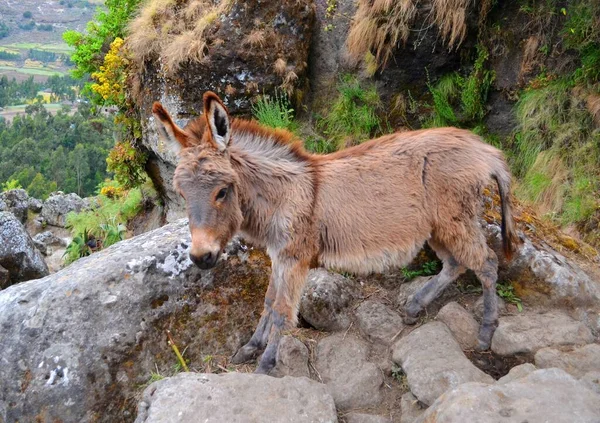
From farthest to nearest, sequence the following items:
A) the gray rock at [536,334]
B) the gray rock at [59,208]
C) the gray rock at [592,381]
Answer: the gray rock at [59,208] → the gray rock at [536,334] → the gray rock at [592,381]

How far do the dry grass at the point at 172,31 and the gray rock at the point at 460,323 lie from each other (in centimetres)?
576

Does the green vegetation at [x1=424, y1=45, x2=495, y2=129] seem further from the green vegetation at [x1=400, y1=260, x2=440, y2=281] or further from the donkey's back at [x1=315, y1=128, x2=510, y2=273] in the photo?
the donkey's back at [x1=315, y1=128, x2=510, y2=273]

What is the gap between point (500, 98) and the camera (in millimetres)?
8016

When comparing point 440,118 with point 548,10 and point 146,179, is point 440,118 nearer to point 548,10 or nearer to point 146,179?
point 548,10

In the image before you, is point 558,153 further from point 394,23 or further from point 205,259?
point 205,259

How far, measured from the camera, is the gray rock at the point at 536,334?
164 inches

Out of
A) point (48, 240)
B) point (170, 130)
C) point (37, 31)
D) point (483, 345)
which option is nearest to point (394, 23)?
point (170, 130)

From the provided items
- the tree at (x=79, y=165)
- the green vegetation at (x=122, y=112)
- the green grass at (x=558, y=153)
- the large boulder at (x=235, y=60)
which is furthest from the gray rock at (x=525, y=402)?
the tree at (x=79, y=165)

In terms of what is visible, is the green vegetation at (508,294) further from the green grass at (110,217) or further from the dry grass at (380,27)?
the green grass at (110,217)

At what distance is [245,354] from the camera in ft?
14.7

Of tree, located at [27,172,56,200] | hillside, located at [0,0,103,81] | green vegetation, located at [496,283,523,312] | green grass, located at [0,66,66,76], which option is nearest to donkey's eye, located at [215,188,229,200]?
green vegetation, located at [496,283,523,312]

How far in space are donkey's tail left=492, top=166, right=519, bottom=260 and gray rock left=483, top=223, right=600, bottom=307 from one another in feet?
1.11

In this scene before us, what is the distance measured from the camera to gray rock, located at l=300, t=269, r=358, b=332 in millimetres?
4820

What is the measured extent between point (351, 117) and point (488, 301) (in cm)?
490
